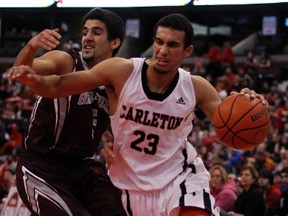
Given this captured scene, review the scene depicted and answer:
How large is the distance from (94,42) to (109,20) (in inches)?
8.6

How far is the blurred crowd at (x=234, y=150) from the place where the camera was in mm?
8555

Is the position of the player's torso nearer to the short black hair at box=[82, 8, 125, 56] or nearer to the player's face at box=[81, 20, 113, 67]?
the player's face at box=[81, 20, 113, 67]

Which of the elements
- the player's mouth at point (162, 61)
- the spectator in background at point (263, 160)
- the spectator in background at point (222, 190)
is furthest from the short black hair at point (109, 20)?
the spectator in background at point (263, 160)

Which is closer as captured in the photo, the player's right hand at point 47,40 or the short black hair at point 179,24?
the player's right hand at point 47,40

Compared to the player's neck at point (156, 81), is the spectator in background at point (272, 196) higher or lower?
lower

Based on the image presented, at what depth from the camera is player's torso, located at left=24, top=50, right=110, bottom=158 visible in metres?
4.88

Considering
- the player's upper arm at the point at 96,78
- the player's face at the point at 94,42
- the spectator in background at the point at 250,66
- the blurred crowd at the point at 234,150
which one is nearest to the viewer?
the player's upper arm at the point at 96,78

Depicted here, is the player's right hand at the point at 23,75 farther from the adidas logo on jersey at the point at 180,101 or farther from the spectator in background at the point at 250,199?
the spectator in background at the point at 250,199

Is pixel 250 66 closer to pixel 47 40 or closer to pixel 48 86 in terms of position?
pixel 48 86

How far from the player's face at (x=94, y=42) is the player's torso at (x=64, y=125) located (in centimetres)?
12

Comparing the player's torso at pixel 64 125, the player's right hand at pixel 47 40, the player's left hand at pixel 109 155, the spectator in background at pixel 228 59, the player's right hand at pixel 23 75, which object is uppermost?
the player's right hand at pixel 47 40

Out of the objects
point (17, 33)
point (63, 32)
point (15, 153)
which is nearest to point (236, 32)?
point (63, 32)

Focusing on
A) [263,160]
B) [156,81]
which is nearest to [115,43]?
[156,81]

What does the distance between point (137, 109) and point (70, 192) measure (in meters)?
0.78
